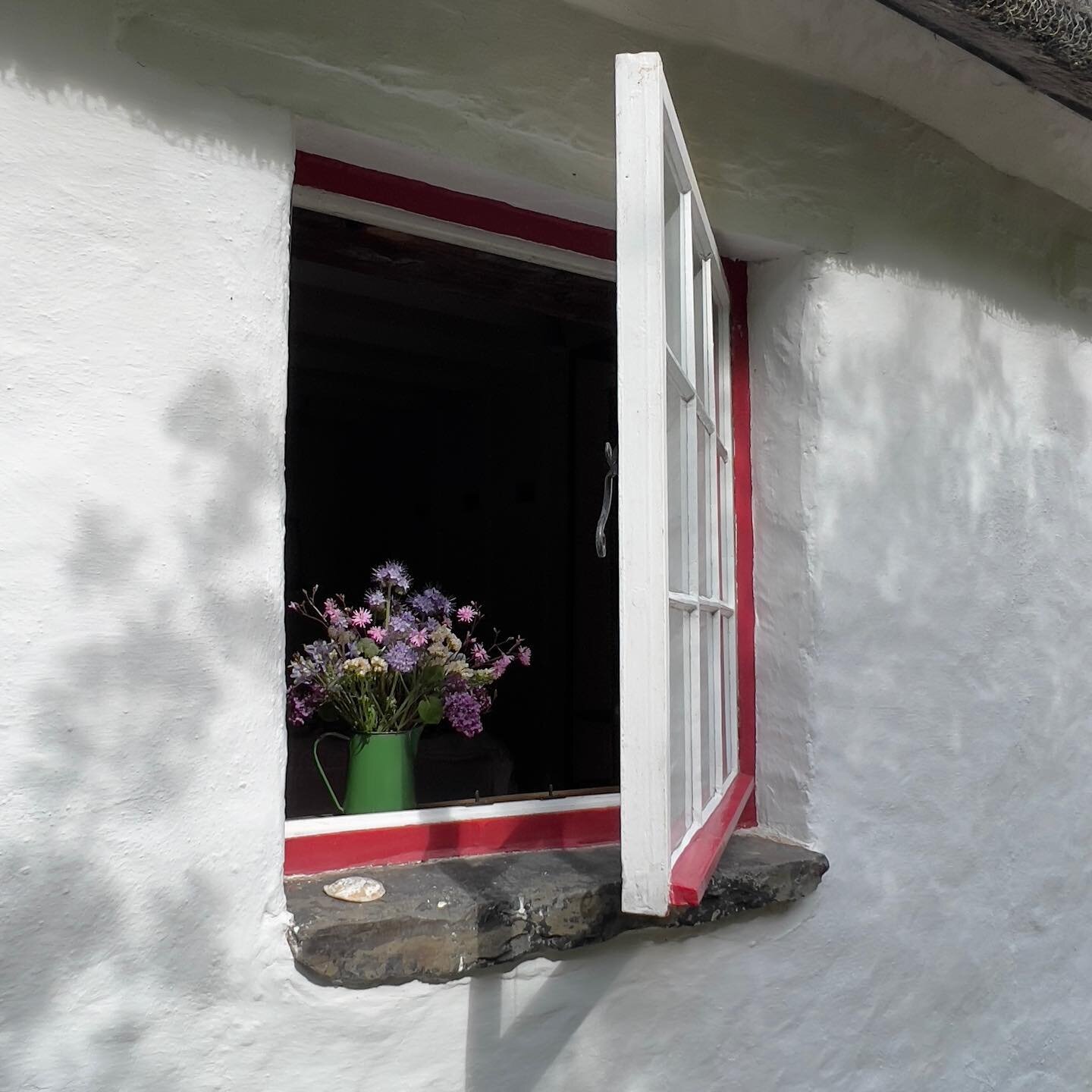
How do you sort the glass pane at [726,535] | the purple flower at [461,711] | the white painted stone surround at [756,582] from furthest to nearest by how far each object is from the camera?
the glass pane at [726,535] < the purple flower at [461,711] < the white painted stone surround at [756,582]

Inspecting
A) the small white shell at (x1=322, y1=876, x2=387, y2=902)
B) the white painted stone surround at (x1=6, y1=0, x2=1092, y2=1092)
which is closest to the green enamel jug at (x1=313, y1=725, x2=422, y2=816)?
the small white shell at (x1=322, y1=876, x2=387, y2=902)

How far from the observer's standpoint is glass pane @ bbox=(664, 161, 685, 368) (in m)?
1.66

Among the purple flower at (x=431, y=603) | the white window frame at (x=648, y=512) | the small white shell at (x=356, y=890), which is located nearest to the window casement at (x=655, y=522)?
the white window frame at (x=648, y=512)

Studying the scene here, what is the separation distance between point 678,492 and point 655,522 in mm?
376

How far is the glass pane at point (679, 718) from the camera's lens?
155 centimetres

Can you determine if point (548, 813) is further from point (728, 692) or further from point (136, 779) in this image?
point (136, 779)

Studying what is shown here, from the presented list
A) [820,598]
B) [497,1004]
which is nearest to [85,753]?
[497,1004]

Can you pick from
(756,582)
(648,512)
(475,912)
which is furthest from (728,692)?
(648,512)

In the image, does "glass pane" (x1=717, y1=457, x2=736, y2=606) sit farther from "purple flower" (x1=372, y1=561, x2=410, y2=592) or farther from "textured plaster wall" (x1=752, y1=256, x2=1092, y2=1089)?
"purple flower" (x1=372, y1=561, x2=410, y2=592)

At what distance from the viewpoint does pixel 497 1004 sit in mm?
1744

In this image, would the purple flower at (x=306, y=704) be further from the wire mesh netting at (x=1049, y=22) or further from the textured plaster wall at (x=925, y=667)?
the wire mesh netting at (x=1049, y=22)

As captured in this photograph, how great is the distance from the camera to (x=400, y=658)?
201cm

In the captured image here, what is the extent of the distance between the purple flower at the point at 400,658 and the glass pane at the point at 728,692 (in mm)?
614

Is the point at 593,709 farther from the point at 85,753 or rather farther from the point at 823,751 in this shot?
the point at 85,753
